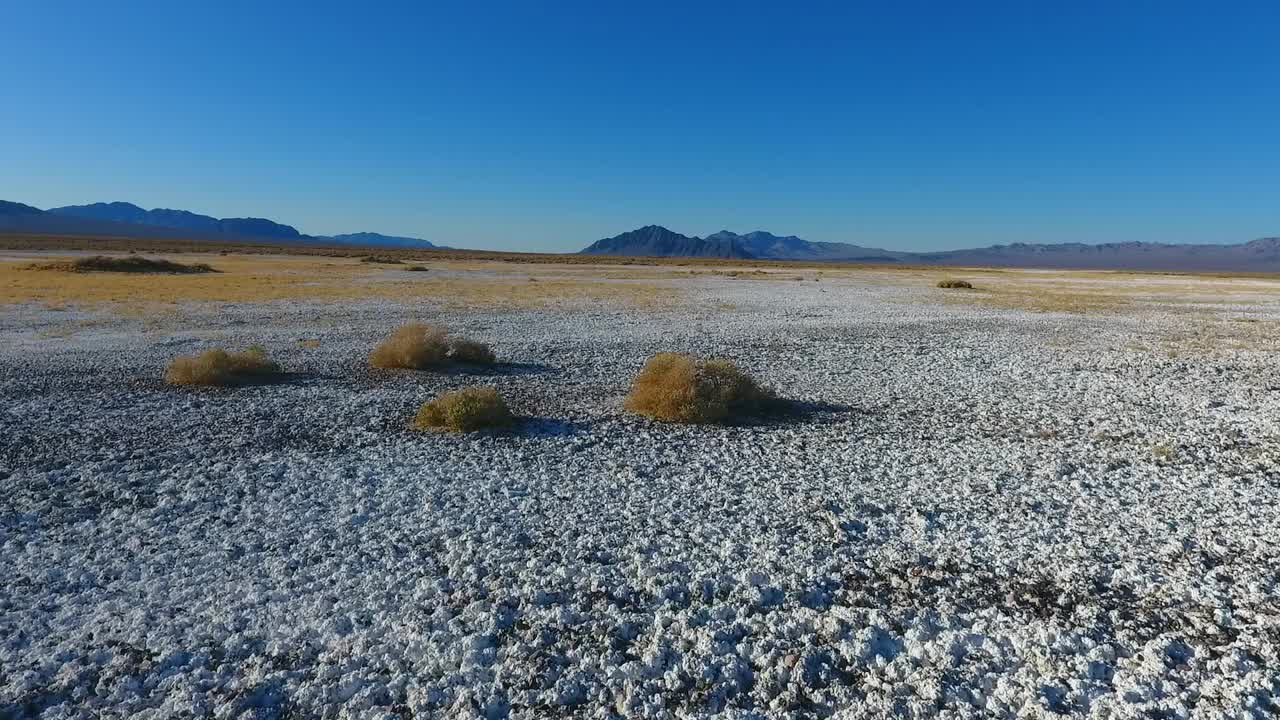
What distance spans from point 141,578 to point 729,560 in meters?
5.34

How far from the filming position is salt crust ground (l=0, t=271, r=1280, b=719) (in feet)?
17.5

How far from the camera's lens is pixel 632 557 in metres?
7.37

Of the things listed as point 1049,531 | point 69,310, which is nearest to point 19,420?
point 1049,531

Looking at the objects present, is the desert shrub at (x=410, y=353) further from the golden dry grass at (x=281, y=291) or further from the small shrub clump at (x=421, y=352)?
the golden dry grass at (x=281, y=291)

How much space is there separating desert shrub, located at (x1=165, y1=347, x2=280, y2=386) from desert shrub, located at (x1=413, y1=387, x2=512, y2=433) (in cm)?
523

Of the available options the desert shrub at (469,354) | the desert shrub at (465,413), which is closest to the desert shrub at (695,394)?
the desert shrub at (465,413)

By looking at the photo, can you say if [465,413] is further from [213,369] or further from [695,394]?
[213,369]

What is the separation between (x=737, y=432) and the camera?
1203 cm

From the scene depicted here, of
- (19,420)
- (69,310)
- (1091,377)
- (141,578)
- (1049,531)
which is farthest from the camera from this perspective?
(69,310)

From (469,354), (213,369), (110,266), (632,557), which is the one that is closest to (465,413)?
(632,557)

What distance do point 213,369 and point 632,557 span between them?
36.5ft

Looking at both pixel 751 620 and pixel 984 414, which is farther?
pixel 984 414

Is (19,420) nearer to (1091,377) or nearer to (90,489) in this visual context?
(90,489)

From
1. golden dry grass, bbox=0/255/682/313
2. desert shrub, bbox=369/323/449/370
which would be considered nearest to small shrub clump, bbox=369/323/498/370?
desert shrub, bbox=369/323/449/370
